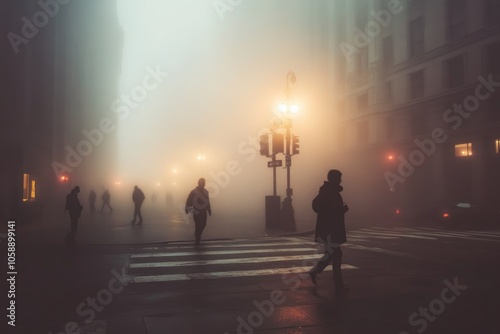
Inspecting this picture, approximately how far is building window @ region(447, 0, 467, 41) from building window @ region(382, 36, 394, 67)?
7299mm

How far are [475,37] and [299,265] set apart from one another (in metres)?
28.3

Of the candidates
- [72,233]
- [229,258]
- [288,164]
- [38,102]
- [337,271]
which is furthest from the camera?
[38,102]

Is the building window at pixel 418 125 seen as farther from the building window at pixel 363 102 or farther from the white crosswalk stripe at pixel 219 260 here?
the white crosswalk stripe at pixel 219 260

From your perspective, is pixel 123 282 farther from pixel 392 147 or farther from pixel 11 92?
pixel 392 147

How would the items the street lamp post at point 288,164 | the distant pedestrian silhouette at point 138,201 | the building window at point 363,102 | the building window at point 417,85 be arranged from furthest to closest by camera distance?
the building window at point 363,102, the building window at point 417,85, the distant pedestrian silhouette at point 138,201, the street lamp post at point 288,164

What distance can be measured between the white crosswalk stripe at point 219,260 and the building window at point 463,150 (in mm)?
22761

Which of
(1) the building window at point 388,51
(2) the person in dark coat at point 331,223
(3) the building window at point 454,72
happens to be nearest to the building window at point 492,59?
(3) the building window at point 454,72

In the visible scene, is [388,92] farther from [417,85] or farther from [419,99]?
[419,99]

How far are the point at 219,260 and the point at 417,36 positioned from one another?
3379 centimetres

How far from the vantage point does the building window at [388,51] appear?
133 ft

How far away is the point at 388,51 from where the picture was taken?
41.2m

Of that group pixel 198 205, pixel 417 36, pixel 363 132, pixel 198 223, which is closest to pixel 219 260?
pixel 198 205

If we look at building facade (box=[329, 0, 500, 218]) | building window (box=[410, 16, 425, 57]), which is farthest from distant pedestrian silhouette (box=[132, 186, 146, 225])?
building window (box=[410, 16, 425, 57])

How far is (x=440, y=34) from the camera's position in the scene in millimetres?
34062
